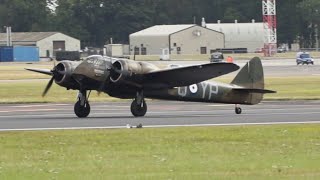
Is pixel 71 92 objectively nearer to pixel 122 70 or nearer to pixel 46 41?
pixel 122 70

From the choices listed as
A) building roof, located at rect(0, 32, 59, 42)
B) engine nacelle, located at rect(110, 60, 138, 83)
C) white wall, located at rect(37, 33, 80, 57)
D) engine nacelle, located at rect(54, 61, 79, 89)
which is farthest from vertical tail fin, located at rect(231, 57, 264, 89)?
building roof, located at rect(0, 32, 59, 42)

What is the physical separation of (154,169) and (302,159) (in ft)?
9.83

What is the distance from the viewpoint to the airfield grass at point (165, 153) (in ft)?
48.4

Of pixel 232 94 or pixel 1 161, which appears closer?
pixel 1 161

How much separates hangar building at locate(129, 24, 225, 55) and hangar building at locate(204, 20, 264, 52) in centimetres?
187

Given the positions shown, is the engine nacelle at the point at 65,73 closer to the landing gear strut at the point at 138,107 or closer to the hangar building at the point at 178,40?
the landing gear strut at the point at 138,107

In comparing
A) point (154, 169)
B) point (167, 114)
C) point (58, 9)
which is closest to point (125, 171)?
point (154, 169)

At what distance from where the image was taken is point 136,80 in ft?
102

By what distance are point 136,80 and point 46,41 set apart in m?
119

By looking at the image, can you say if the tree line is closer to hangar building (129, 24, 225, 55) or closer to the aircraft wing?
hangar building (129, 24, 225, 55)

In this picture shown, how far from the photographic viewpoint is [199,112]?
3369 centimetres

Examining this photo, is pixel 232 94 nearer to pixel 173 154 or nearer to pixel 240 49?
pixel 173 154

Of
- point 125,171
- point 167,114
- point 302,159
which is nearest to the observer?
point 125,171

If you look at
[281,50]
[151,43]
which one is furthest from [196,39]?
[281,50]
